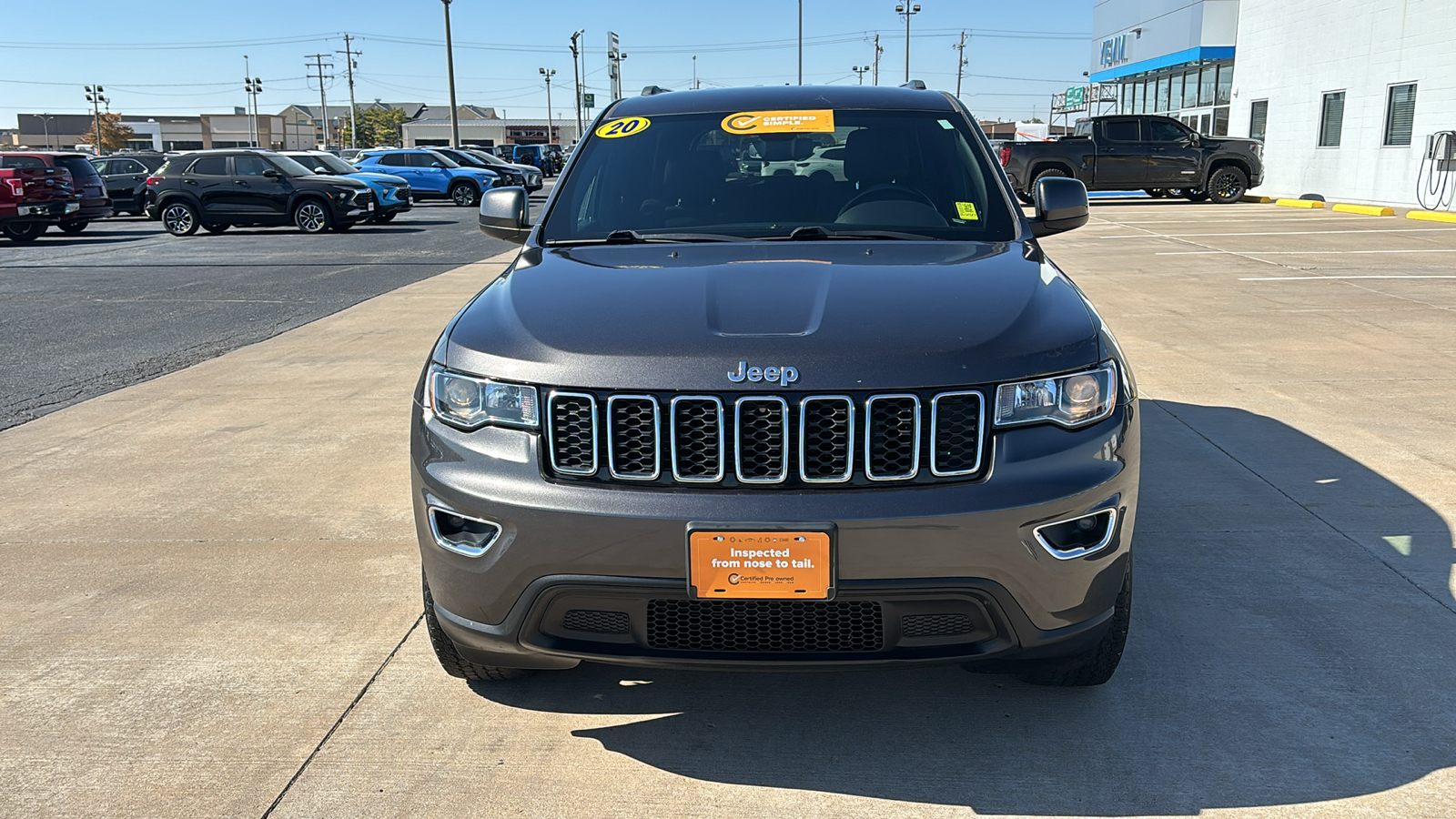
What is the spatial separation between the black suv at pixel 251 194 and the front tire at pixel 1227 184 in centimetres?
1818

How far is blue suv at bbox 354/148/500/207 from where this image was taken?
104 ft

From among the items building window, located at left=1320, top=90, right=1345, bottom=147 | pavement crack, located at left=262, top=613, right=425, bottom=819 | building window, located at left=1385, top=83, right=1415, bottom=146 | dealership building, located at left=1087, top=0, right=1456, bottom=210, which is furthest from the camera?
building window, located at left=1320, top=90, right=1345, bottom=147

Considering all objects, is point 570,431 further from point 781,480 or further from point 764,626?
point 764,626

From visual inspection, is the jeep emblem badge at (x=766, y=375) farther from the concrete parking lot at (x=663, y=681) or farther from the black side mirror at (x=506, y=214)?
the black side mirror at (x=506, y=214)

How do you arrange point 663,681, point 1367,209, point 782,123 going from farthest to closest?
1. point 1367,209
2. point 782,123
3. point 663,681

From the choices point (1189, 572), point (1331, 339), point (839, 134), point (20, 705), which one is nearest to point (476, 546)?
point (20, 705)

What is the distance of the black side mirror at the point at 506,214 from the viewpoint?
175 inches

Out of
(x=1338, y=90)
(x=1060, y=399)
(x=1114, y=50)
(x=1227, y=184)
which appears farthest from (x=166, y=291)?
(x=1114, y=50)

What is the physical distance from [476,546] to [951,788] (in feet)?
4.11

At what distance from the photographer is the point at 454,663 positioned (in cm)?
319

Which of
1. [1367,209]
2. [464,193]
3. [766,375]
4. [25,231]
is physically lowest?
[25,231]

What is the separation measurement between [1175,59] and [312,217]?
2752 centimetres

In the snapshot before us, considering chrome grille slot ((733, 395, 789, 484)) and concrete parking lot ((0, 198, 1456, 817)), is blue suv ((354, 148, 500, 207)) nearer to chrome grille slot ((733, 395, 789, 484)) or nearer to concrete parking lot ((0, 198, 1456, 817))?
concrete parking lot ((0, 198, 1456, 817))

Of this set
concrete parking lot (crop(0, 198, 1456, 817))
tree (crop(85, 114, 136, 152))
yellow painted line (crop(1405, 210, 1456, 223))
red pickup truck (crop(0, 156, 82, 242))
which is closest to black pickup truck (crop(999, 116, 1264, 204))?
yellow painted line (crop(1405, 210, 1456, 223))
